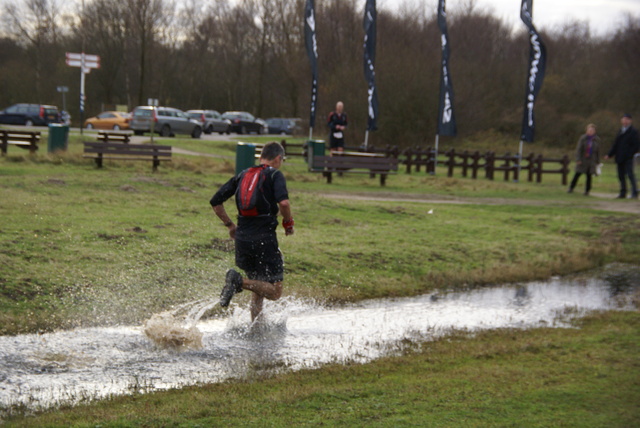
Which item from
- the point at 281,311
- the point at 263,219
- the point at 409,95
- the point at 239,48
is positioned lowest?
the point at 281,311

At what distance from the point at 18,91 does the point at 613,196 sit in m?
53.3

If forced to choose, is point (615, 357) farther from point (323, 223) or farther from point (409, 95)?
point (409, 95)

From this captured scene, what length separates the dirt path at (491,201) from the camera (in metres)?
18.6

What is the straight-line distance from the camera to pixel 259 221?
7.28m

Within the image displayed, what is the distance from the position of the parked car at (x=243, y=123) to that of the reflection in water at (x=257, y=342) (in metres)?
50.2

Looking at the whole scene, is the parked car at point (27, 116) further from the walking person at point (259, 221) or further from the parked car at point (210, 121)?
the walking person at point (259, 221)

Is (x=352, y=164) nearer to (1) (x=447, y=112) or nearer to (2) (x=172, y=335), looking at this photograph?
(1) (x=447, y=112)

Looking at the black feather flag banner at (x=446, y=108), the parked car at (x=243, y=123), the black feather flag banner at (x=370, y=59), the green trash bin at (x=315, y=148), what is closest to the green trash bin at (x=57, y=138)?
the green trash bin at (x=315, y=148)

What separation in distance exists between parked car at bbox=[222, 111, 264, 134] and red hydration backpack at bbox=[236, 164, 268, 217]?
52984 mm

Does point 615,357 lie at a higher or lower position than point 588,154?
lower

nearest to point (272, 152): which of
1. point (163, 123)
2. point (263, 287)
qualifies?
point (263, 287)

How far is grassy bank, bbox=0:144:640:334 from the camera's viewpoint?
8430 mm

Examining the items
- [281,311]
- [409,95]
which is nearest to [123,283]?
[281,311]

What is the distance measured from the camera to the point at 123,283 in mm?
8797
